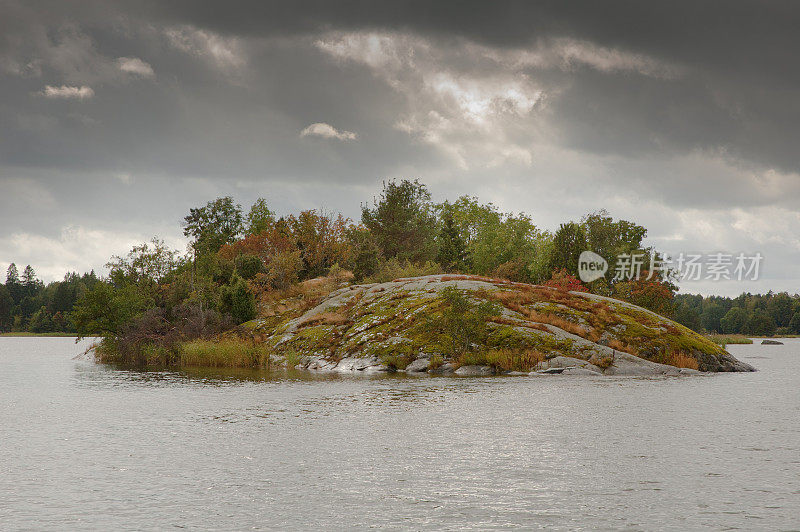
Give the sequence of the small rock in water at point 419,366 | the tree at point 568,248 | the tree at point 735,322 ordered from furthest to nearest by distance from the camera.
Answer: the tree at point 735,322
the tree at point 568,248
the small rock in water at point 419,366

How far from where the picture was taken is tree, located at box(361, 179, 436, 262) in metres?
76.7

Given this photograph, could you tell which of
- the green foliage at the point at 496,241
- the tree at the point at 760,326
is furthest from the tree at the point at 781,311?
the green foliage at the point at 496,241

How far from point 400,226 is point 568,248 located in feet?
72.1

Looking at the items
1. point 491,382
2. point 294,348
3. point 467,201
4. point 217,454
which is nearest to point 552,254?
point 467,201

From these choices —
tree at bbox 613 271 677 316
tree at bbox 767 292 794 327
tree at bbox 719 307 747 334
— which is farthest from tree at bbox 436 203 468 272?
tree at bbox 767 292 794 327

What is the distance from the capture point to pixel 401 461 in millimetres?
11375

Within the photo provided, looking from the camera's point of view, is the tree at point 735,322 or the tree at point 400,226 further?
the tree at point 735,322

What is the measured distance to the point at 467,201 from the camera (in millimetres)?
117750

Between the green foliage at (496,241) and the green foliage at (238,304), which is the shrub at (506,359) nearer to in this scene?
the green foliage at (238,304)

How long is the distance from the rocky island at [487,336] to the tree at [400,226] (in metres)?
31.2

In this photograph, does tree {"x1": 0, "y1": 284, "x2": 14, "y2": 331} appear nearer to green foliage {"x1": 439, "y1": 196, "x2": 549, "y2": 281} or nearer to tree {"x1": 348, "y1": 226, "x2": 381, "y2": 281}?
green foliage {"x1": 439, "y1": 196, "x2": 549, "y2": 281}

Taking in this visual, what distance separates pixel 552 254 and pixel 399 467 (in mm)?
74931

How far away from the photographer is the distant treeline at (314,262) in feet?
153

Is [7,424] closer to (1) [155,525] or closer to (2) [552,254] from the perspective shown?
(1) [155,525]
